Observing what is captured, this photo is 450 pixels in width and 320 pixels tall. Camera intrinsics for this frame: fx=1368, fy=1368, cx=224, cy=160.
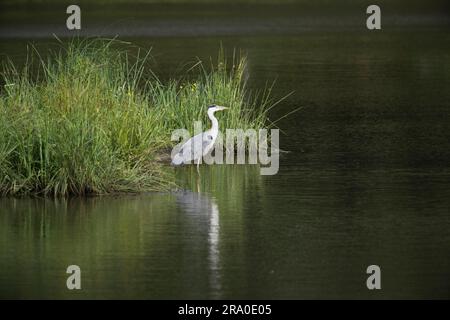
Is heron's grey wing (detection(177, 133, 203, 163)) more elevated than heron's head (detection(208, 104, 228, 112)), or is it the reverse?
heron's head (detection(208, 104, 228, 112))

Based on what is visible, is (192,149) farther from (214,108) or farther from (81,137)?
(81,137)

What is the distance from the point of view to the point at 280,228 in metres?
13.8

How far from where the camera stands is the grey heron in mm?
17219

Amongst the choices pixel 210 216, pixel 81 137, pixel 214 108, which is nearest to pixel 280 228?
pixel 210 216

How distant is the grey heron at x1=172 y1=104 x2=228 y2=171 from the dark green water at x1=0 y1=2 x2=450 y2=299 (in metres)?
0.24

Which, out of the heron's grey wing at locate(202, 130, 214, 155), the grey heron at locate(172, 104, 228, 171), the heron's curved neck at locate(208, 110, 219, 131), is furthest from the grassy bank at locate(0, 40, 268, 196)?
the heron's curved neck at locate(208, 110, 219, 131)

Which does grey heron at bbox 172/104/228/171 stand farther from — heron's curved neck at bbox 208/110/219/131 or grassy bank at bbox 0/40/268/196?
grassy bank at bbox 0/40/268/196

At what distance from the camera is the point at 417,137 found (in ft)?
69.5

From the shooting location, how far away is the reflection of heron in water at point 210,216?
38.8ft

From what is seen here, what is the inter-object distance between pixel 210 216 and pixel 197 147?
297cm

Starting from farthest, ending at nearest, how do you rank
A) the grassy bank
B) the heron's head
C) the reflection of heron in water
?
the heron's head
the grassy bank
the reflection of heron in water

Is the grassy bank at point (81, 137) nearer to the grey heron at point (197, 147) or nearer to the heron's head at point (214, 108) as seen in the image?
the grey heron at point (197, 147)

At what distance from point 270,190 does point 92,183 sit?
2.15 meters

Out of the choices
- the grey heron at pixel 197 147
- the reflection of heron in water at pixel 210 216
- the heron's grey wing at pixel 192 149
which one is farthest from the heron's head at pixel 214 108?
the reflection of heron in water at pixel 210 216
